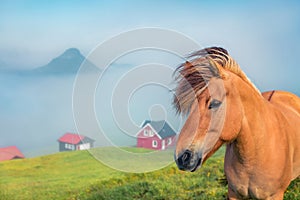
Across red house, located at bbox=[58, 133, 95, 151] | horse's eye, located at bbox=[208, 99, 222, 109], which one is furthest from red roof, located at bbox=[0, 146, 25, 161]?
horse's eye, located at bbox=[208, 99, 222, 109]

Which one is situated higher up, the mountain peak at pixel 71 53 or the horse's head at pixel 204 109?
the mountain peak at pixel 71 53

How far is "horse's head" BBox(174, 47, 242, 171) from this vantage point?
5.33 feet

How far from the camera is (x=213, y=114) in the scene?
165 centimetres

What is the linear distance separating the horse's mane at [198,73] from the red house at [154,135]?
0.84 meters

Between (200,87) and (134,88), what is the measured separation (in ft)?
2.01

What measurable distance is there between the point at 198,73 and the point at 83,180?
2744mm

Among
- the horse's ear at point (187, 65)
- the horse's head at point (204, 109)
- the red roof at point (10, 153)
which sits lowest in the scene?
the red roof at point (10, 153)

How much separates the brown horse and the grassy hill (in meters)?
1.81

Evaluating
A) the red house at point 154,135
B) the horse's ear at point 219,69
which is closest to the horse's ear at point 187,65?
the horse's ear at point 219,69

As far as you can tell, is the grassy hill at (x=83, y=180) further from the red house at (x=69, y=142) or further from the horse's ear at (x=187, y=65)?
the horse's ear at (x=187, y=65)

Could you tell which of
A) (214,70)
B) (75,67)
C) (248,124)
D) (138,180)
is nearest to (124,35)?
(214,70)

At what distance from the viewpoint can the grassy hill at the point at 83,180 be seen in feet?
12.6

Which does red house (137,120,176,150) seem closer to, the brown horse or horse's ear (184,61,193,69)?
the brown horse

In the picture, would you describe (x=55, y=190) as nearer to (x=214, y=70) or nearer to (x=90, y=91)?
(x=90, y=91)
